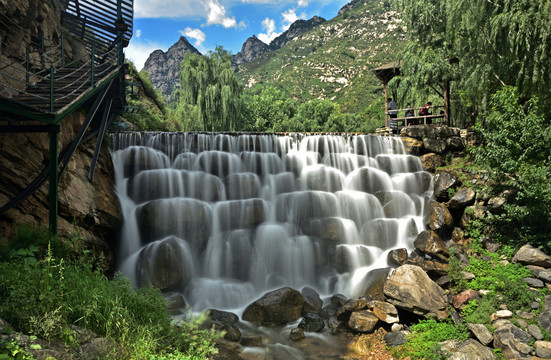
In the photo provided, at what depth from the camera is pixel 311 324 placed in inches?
361

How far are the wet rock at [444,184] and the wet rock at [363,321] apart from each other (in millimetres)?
6983

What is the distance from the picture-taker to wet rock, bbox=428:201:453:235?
12.5 m

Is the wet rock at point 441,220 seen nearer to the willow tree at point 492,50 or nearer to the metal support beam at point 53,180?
the willow tree at point 492,50

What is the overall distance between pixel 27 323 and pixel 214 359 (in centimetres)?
408

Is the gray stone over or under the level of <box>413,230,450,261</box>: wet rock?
under

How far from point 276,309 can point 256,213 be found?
4358 millimetres

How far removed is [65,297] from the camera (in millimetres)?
5051

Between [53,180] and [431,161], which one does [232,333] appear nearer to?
[53,180]

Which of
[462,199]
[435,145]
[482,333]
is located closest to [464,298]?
[482,333]

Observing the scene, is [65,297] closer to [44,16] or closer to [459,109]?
[44,16]

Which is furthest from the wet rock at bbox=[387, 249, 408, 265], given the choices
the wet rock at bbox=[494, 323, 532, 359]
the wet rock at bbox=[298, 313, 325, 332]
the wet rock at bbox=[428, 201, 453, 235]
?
the wet rock at bbox=[494, 323, 532, 359]

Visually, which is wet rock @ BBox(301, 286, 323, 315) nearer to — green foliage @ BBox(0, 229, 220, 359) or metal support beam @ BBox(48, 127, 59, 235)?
green foliage @ BBox(0, 229, 220, 359)

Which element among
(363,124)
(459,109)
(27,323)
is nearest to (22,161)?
(27,323)

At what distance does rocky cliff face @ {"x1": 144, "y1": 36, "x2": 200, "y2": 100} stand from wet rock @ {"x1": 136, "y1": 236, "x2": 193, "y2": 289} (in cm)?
15824
